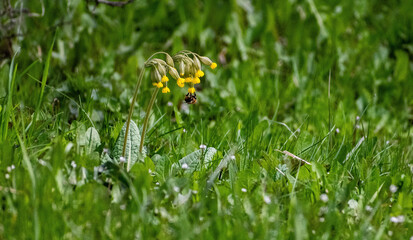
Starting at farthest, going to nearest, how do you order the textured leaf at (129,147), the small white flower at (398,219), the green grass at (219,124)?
the textured leaf at (129,147)
the small white flower at (398,219)
the green grass at (219,124)

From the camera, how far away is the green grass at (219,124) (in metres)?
2.21

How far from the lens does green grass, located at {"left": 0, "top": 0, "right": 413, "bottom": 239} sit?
2209 millimetres

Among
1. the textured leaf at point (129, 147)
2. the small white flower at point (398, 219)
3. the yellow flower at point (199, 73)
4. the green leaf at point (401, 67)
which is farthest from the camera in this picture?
the green leaf at point (401, 67)

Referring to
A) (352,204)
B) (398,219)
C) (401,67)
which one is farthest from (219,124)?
(401,67)

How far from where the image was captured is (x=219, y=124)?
3301mm

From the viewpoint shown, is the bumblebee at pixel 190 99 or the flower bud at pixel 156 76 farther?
the bumblebee at pixel 190 99

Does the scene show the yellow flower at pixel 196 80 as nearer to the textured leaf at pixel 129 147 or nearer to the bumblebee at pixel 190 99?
the bumblebee at pixel 190 99

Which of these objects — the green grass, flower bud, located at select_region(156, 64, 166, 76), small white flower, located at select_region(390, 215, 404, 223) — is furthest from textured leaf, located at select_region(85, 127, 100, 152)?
small white flower, located at select_region(390, 215, 404, 223)

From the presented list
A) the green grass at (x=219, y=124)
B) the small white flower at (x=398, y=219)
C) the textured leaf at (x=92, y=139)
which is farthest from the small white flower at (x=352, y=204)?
the textured leaf at (x=92, y=139)

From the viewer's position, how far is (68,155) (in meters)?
2.56

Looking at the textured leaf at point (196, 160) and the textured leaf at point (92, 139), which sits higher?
the textured leaf at point (92, 139)

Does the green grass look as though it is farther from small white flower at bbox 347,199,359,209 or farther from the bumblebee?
the bumblebee

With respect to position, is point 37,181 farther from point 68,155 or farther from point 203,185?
point 203,185

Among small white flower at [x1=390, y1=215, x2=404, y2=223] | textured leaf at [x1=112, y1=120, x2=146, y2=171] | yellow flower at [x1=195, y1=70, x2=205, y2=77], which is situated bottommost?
small white flower at [x1=390, y1=215, x2=404, y2=223]
